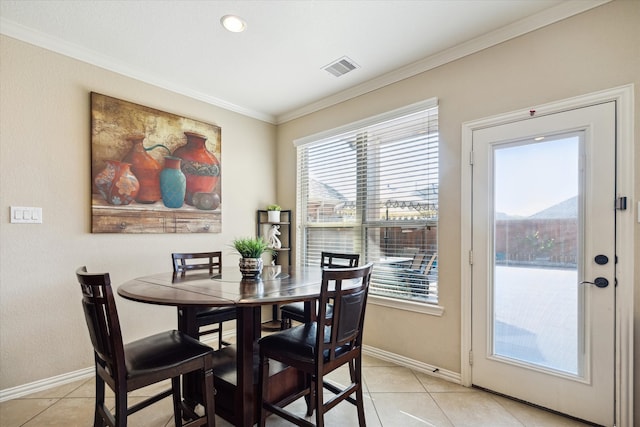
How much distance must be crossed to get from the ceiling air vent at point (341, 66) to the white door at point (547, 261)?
1294 mm

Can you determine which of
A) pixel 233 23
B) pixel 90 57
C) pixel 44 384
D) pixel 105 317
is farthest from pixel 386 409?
pixel 90 57

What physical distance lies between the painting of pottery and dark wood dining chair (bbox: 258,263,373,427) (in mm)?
1993

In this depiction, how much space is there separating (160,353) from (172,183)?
2.02 meters

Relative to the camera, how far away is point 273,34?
2438 mm

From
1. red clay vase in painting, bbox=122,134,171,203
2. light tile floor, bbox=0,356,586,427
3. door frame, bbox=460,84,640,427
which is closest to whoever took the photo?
door frame, bbox=460,84,640,427

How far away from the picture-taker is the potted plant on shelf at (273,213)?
155 inches

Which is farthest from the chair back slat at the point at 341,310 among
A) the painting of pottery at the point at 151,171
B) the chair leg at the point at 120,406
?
the painting of pottery at the point at 151,171

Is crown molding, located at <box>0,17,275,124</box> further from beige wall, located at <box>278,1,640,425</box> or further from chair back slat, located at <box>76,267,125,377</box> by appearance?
chair back slat, located at <box>76,267,125,377</box>

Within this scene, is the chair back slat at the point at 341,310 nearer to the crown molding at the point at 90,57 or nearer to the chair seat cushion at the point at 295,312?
the chair seat cushion at the point at 295,312

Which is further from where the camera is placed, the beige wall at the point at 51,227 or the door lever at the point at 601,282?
the beige wall at the point at 51,227

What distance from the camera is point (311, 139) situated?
3854mm

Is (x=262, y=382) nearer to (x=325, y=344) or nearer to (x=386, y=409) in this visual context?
(x=325, y=344)

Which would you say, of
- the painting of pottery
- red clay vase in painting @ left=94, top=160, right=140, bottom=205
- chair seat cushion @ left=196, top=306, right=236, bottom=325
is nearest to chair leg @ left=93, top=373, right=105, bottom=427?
chair seat cushion @ left=196, top=306, right=236, bottom=325

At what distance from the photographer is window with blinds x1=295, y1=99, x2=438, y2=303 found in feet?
9.29
